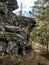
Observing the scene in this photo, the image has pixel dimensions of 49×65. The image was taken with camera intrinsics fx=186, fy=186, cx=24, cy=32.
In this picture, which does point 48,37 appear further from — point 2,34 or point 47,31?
point 2,34

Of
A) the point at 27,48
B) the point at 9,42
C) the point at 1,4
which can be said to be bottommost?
the point at 27,48

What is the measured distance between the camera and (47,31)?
24.6 metres

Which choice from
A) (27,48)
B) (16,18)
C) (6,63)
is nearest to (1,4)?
(16,18)

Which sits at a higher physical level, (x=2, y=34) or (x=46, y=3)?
(x=46, y=3)

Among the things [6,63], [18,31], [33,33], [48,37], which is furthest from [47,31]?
[6,63]

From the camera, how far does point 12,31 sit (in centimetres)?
2006

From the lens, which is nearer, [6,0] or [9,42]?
[9,42]

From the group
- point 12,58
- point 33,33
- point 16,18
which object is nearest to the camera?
point 12,58

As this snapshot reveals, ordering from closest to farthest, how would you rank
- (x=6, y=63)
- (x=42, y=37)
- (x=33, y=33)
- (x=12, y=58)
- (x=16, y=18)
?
(x=6, y=63)
(x=12, y=58)
(x=16, y=18)
(x=42, y=37)
(x=33, y=33)

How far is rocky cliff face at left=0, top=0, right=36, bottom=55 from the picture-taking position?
59.4ft

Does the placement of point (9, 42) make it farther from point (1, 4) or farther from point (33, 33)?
point (33, 33)

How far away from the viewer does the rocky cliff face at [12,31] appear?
59.4 ft

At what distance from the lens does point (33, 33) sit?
27312 millimetres

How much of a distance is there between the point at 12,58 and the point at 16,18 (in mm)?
7248
